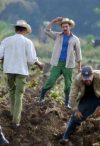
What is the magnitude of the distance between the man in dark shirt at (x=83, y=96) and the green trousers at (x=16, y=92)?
32.0 inches

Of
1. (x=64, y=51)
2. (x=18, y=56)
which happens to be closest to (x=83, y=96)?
(x=18, y=56)

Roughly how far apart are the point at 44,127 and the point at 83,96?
106cm

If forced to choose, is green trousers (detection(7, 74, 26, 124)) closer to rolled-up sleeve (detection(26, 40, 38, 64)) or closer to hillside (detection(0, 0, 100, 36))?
rolled-up sleeve (detection(26, 40, 38, 64))

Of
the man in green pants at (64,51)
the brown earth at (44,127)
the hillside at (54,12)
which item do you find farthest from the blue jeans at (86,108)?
the hillside at (54,12)

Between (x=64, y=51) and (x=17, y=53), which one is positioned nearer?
(x=17, y=53)

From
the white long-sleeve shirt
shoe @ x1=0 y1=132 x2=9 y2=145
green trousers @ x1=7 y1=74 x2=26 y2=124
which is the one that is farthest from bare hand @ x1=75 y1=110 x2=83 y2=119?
shoe @ x1=0 y1=132 x2=9 y2=145

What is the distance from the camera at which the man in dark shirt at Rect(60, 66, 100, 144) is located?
319 inches

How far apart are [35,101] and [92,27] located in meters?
44.3

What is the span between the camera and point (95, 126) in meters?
9.34

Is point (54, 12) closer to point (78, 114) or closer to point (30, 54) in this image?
point (30, 54)

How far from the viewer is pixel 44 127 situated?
9125 mm

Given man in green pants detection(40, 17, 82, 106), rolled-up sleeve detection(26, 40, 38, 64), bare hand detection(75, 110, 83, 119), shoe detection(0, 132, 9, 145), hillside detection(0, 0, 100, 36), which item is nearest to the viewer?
shoe detection(0, 132, 9, 145)

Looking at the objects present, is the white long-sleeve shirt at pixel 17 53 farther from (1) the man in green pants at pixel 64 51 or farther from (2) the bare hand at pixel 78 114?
(1) the man in green pants at pixel 64 51

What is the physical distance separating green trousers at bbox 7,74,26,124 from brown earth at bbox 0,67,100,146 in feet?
0.89
